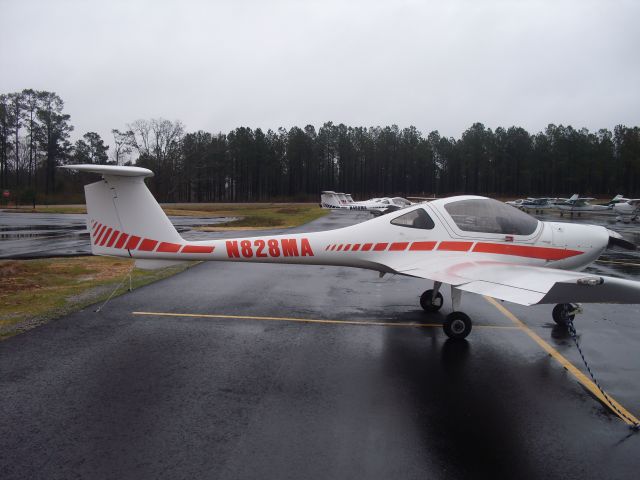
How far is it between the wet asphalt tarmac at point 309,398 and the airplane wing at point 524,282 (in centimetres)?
112

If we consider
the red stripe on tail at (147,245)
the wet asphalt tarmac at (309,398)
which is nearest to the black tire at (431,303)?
the wet asphalt tarmac at (309,398)

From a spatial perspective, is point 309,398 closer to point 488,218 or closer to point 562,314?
point 488,218

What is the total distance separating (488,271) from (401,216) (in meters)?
1.94

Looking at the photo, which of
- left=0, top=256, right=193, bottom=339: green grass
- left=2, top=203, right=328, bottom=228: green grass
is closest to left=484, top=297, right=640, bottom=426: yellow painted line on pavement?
left=0, top=256, right=193, bottom=339: green grass

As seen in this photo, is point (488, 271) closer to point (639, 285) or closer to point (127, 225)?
point (639, 285)

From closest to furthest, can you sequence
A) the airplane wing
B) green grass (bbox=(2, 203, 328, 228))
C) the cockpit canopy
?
the airplane wing, the cockpit canopy, green grass (bbox=(2, 203, 328, 228))

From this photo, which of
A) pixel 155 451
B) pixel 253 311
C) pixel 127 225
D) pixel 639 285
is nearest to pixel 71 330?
pixel 127 225

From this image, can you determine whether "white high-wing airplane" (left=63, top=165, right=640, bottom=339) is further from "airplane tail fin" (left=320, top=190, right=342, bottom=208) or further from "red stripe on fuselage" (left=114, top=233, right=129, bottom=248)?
"airplane tail fin" (left=320, top=190, right=342, bottom=208)

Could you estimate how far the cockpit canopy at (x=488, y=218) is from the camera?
25.2ft

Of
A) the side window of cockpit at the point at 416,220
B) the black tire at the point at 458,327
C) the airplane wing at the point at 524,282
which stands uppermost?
the side window of cockpit at the point at 416,220

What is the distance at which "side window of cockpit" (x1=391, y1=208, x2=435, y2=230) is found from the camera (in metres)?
7.90

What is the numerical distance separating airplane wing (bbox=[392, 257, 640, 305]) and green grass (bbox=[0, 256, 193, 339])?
21.7ft

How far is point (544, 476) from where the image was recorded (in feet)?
12.1

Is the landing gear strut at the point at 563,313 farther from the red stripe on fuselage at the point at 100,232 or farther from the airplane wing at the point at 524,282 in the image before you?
the red stripe on fuselage at the point at 100,232
